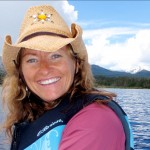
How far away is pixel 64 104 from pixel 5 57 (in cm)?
75

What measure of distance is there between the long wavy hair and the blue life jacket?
183 mm

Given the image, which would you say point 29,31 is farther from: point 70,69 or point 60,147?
point 60,147

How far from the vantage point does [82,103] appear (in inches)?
101

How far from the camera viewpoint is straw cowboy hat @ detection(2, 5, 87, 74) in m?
2.75

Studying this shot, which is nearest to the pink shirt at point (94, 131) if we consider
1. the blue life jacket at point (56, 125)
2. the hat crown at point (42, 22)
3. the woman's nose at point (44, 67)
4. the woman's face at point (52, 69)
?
the blue life jacket at point (56, 125)

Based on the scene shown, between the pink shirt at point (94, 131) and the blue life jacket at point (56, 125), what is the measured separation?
10 cm

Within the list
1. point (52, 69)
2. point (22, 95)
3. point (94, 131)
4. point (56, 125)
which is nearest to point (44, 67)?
point (52, 69)

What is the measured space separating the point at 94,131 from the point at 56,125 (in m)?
0.47

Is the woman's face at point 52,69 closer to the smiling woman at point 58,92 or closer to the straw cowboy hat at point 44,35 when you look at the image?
the smiling woman at point 58,92

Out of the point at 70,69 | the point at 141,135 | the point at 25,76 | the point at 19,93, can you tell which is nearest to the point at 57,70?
the point at 70,69

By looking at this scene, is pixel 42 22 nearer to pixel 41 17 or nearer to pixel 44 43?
pixel 41 17

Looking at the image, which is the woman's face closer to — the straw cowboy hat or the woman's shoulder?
the straw cowboy hat

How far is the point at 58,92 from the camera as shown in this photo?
2895 millimetres

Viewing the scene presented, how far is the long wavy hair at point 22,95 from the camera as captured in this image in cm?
302
